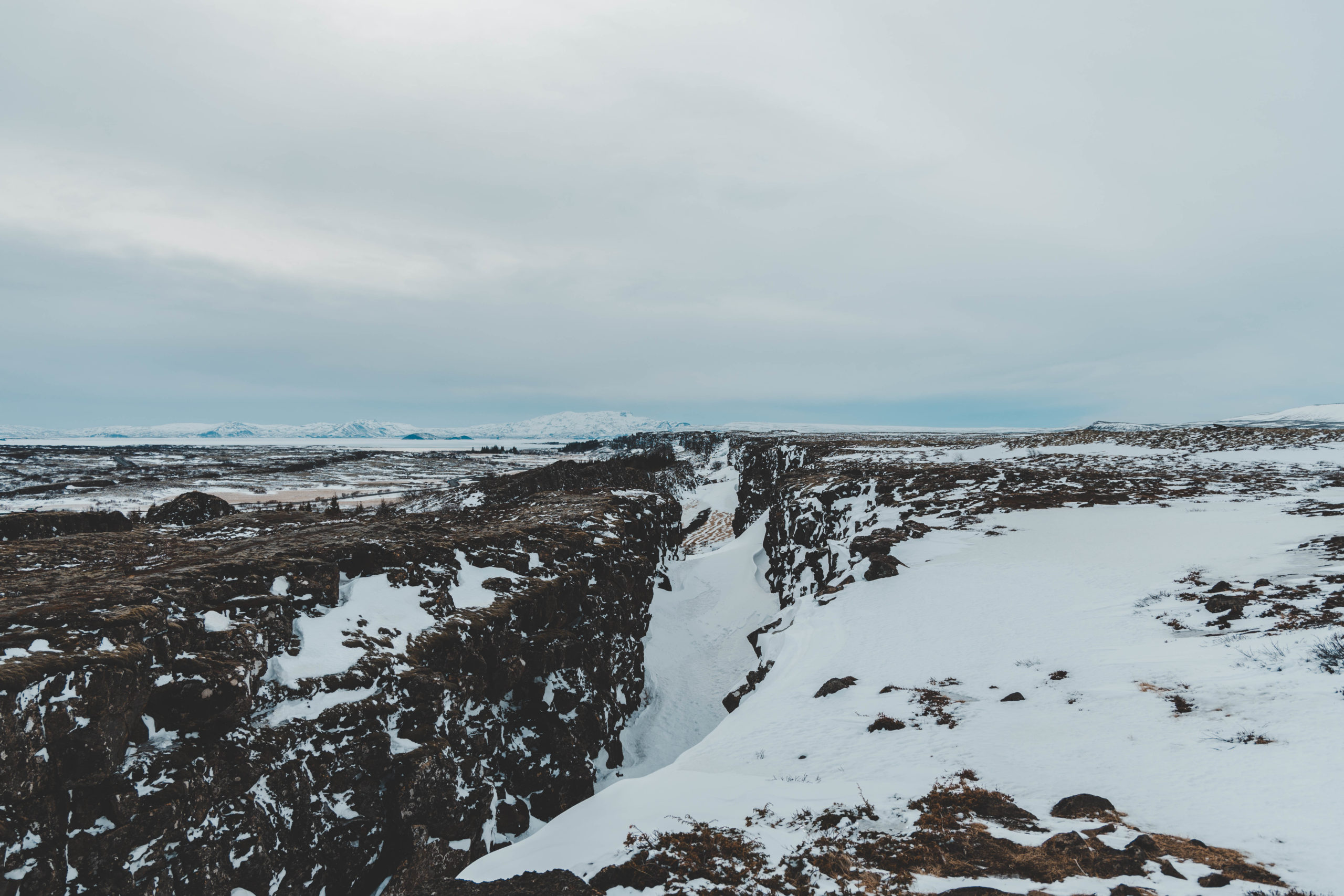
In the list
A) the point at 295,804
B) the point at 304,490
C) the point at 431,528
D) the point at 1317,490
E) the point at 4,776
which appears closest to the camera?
the point at 4,776

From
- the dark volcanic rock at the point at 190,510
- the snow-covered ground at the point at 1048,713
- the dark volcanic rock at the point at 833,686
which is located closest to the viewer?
the snow-covered ground at the point at 1048,713

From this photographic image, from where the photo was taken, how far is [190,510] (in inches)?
891

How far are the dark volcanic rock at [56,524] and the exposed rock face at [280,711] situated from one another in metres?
2.61

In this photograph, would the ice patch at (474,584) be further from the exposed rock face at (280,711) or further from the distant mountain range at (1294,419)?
the distant mountain range at (1294,419)

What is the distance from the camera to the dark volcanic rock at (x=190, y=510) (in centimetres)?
2253

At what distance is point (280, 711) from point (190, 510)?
67.0 feet

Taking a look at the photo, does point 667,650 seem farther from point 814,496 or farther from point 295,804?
point 295,804

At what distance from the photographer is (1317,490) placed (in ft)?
67.2

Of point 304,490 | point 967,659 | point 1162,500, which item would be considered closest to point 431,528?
point 967,659

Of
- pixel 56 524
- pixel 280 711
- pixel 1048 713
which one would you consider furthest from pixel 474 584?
pixel 56 524

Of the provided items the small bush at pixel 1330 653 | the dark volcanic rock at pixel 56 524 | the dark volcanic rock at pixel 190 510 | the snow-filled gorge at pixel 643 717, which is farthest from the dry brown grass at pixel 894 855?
the dark volcanic rock at pixel 190 510

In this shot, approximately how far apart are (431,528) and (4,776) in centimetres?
1243

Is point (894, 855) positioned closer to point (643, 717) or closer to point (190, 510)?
point (643, 717)

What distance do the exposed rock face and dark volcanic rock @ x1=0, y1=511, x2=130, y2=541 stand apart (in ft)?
8.57
